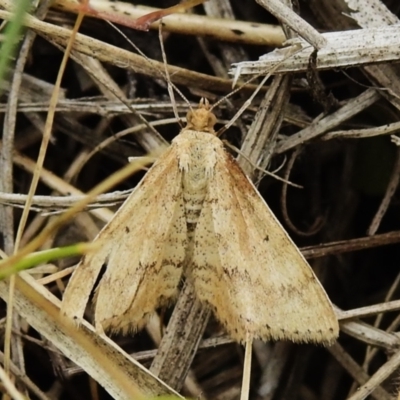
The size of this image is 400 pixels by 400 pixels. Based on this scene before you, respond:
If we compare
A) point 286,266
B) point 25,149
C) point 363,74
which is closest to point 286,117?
point 363,74

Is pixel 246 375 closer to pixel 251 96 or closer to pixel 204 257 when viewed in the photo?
pixel 204 257

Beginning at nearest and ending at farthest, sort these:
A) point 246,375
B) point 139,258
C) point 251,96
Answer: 1. point 246,375
2. point 139,258
3. point 251,96

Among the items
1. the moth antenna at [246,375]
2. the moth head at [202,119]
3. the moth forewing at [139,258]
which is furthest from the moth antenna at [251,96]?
the moth antenna at [246,375]

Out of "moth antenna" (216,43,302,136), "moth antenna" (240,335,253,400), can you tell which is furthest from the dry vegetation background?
"moth antenna" (240,335,253,400)

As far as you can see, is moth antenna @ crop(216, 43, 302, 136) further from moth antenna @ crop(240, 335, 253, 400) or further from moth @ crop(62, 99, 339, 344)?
moth antenna @ crop(240, 335, 253, 400)

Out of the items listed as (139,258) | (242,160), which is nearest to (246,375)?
(139,258)

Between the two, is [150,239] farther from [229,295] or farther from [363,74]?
[363,74]

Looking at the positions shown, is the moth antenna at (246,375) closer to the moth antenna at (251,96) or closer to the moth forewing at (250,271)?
the moth forewing at (250,271)
